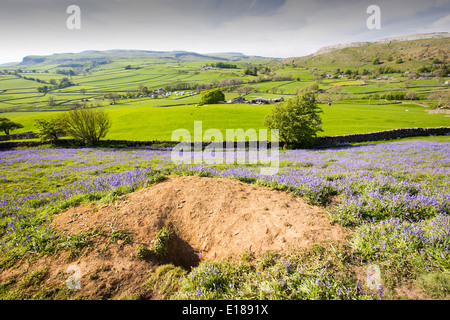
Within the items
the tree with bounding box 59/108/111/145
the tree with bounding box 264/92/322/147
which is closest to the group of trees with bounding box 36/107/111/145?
the tree with bounding box 59/108/111/145

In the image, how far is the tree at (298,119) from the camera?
1020 inches

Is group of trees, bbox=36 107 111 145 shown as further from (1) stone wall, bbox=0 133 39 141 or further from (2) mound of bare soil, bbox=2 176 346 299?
(2) mound of bare soil, bbox=2 176 346 299

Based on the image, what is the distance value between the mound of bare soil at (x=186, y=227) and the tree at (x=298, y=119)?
21661mm

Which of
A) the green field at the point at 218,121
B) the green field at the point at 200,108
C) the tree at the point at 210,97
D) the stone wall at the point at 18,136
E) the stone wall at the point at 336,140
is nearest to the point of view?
the stone wall at the point at 336,140

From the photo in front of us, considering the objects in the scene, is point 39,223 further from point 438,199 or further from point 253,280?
point 438,199

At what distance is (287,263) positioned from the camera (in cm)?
405

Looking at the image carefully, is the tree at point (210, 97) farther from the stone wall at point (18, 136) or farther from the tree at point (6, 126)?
the tree at point (6, 126)

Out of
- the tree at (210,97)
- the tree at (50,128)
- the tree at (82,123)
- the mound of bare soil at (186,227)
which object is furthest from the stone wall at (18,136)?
the tree at (210,97)

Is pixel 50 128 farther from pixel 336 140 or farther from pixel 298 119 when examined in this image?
pixel 336 140

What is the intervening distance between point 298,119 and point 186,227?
81.6ft

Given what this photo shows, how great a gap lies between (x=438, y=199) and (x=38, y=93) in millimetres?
Answer: 193852

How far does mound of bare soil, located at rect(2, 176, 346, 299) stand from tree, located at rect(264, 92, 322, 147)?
853 inches

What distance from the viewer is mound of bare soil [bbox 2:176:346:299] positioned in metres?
4.38

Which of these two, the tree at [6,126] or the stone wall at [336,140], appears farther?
the tree at [6,126]
